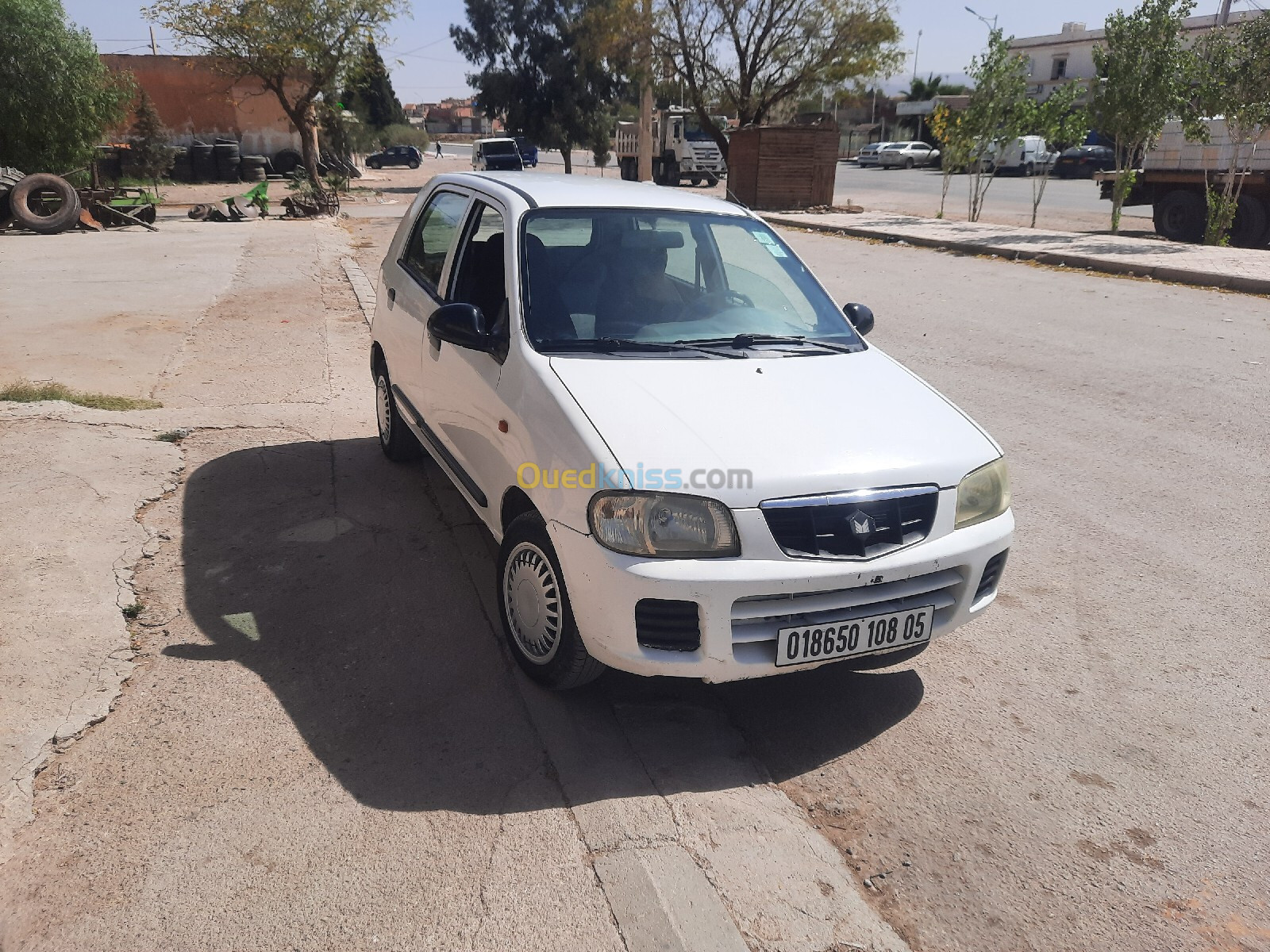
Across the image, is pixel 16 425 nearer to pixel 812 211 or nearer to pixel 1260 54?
pixel 1260 54

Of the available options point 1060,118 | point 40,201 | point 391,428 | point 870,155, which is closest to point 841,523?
point 391,428

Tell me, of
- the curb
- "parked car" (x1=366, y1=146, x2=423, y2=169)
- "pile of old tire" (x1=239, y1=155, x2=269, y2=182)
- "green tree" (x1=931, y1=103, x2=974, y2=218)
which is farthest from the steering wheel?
"parked car" (x1=366, y1=146, x2=423, y2=169)

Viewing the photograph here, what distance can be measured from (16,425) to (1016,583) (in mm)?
5753

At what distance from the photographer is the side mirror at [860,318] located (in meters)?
4.46

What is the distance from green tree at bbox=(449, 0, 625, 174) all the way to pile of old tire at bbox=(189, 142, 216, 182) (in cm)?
1145

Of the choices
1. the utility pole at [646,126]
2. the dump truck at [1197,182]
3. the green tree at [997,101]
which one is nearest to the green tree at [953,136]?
the green tree at [997,101]

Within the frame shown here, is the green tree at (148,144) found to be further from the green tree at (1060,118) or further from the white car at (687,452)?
the white car at (687,452)

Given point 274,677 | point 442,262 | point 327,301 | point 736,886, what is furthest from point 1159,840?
point 327,301

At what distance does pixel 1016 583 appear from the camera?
174 inches

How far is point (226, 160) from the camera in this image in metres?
34.9

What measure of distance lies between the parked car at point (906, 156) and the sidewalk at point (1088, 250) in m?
31.4

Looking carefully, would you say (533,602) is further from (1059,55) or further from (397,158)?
(1059,55)

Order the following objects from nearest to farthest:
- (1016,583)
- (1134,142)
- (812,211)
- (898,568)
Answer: (898,568)
(1016,583)
(1134,142)
(812,211)

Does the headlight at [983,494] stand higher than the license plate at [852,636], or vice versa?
the headlight at [983,494]
